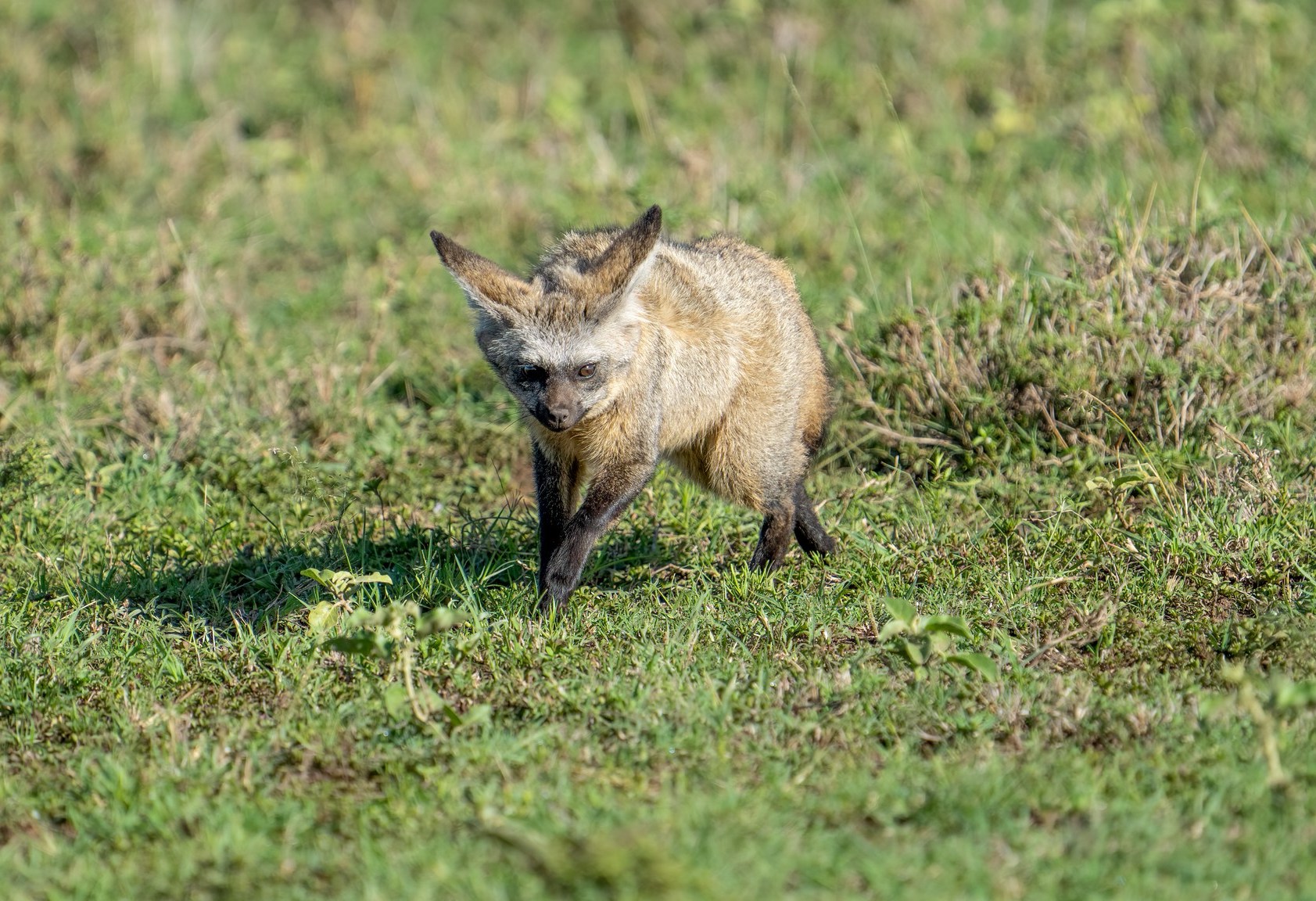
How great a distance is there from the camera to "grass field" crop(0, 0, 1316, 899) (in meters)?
3.74

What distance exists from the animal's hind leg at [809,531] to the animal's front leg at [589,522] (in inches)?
30.2

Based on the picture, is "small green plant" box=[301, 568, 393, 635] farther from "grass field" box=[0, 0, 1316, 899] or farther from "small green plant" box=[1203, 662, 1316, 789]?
"small green plant" box=[1203, 662, 1316, 789]

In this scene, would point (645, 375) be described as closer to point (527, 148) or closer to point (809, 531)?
point (809, 531)

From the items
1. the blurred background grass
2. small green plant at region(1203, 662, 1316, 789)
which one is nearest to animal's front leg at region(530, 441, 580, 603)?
the blurred background grass

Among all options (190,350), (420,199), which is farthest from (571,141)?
(190,350)

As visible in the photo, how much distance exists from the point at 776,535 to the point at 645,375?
0.89 meters

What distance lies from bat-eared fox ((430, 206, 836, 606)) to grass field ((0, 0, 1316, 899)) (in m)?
0.33

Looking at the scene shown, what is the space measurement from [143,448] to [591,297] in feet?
8.83

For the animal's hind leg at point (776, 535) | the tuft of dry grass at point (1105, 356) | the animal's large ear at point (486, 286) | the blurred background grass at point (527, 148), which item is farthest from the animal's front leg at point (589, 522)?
the blurred background grass at point (527, 148)

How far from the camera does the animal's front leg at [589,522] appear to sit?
5145 mm

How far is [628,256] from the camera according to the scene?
5102 mm

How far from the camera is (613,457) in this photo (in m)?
5.27

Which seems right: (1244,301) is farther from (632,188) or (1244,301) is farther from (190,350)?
(190,350)

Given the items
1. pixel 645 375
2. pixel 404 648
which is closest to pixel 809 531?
pixel 645 375
